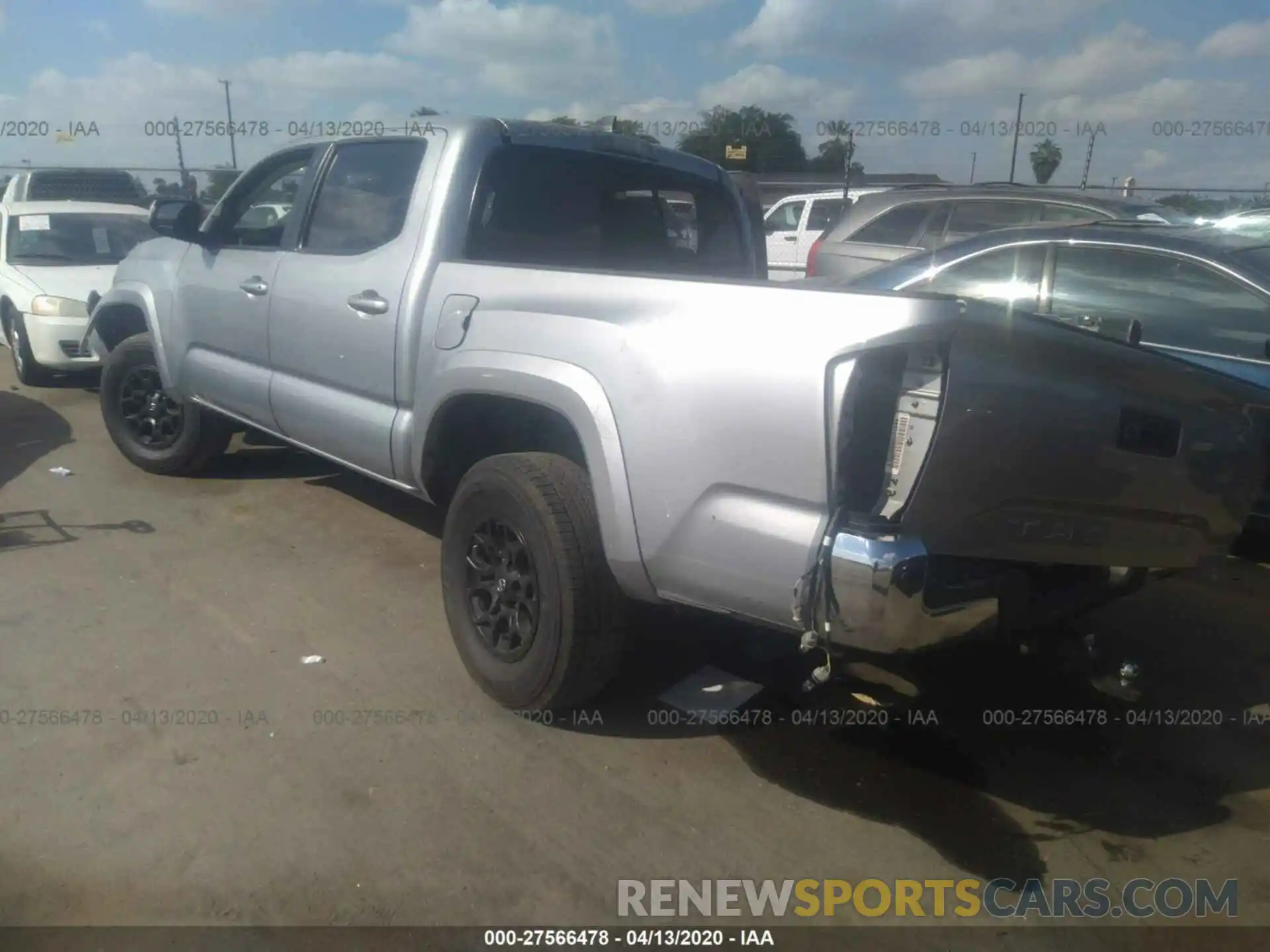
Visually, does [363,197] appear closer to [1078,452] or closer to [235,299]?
[235,299]

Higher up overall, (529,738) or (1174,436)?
(1174,436)

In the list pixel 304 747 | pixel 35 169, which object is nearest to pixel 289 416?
pixel 304 747

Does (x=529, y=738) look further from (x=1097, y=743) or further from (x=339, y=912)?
(x=1097, y=743)

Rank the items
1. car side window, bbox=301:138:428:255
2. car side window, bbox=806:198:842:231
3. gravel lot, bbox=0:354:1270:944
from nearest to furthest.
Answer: gravel lot, bbox=0:354:1270:944, car side window, bbox=301:138:428:255, car side window, bbox=806:198:842:231

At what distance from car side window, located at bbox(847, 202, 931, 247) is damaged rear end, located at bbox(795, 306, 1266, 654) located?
21.3 ft

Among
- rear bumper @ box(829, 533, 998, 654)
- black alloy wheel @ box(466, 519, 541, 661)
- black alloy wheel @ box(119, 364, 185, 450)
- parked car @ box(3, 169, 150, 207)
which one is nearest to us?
rear bumper @ box(829, 533, 998, 654)

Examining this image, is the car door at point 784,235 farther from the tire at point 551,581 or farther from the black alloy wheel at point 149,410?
the tire at point 551,581

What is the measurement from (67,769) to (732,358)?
2428 mm

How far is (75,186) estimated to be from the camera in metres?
14.3

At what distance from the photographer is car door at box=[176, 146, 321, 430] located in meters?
4.84

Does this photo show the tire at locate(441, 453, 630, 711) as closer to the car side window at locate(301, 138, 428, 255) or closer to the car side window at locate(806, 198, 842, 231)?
the car side window at locate(301, 138, 428, 255)

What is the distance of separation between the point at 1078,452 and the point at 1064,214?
6565mm

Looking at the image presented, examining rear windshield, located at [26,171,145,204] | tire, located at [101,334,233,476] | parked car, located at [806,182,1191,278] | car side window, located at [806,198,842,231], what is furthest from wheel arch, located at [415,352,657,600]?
car side window, located at [806,198,842,231]

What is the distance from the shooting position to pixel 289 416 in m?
4.69
